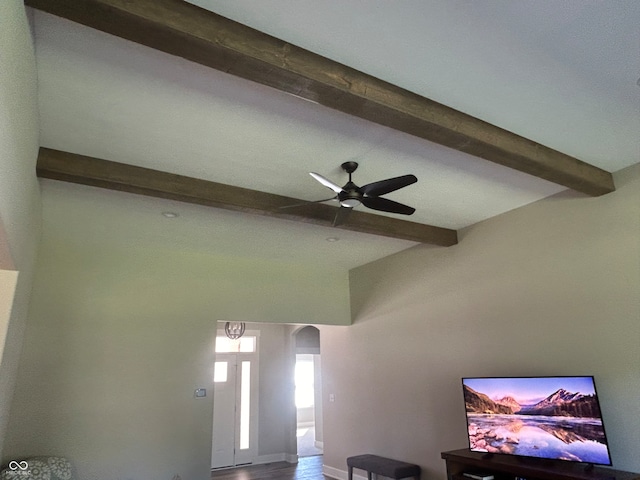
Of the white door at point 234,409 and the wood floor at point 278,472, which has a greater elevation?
the white door at point 234,409

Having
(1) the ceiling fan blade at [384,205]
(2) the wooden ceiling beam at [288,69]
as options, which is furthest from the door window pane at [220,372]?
(2) the wooden ceiling beam at [288,69]

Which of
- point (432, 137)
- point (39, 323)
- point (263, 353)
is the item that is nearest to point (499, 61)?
point (432, 137)

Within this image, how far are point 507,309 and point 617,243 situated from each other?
1211 millimetres

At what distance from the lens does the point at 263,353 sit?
8094 millimetres

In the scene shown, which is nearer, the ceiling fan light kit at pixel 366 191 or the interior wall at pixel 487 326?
the ceiling fan light kit at pixel 366 191

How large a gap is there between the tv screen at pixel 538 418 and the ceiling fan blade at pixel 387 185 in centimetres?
222

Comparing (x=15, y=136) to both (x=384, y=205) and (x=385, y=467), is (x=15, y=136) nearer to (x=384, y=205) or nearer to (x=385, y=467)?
(x=384, y=205)

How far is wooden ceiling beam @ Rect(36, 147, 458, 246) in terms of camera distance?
3084mm

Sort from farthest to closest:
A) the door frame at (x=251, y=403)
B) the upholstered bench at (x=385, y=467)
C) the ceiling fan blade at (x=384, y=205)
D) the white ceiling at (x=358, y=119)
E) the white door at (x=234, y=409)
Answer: the door frame at (x=251, y=403), the white door at (x=234, y=409), the upholstered bench at (x=385, y=467), the ceiling fan blade at (x=384, y=205), the white ceiling at (x=358, y=119)

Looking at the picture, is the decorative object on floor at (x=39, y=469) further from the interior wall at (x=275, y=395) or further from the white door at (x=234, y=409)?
the interior wall at (x=275, y=395)

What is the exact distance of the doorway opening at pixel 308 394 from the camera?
28.6 ft

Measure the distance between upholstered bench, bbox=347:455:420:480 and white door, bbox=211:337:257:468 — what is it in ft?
9.45

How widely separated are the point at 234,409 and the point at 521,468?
547 cm

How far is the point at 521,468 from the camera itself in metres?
3.38
